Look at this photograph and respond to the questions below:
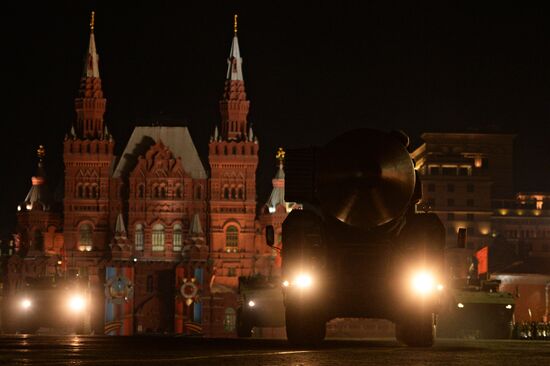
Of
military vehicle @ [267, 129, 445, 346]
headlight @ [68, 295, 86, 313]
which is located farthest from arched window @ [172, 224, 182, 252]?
military vehicle @ [267, 129, 445, 346]

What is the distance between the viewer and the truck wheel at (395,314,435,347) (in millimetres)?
27969

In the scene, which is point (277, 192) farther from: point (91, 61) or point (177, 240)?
point (91, 61)

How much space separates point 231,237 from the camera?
409 feet

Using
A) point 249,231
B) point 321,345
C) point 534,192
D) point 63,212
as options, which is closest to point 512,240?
point 534,192

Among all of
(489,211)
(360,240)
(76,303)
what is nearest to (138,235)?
(76,303)

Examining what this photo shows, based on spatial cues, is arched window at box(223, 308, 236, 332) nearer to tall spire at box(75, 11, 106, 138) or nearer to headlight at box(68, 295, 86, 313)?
headlight at box(68, 295, 86, 313)

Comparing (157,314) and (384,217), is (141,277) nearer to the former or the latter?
(157,314)

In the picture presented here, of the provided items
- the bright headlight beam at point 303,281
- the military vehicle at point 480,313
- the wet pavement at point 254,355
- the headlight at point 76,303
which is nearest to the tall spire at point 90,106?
the headlight at point 76,303

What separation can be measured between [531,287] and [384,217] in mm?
97715

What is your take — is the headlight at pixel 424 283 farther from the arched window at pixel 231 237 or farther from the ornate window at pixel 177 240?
the ornate window at pixel 177 240

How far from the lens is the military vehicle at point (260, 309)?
2100 inches

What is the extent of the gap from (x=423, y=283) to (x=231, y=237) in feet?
320

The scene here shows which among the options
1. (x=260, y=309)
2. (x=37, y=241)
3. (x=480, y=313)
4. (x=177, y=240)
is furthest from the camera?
(x=37, y=241)

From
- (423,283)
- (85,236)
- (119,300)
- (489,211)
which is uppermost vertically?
(489,211)
